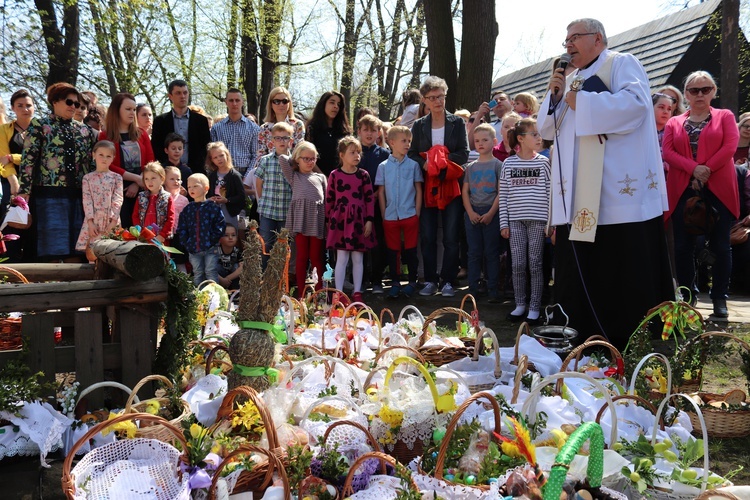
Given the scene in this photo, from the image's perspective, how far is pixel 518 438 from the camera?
2.80 meters

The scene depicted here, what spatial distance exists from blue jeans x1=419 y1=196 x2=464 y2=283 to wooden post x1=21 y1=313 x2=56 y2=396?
527cm

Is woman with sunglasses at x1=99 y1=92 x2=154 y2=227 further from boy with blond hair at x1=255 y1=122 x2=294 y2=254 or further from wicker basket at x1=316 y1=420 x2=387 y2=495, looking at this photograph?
wicker basket at x1=316 y1=420 x2=387 y2=495

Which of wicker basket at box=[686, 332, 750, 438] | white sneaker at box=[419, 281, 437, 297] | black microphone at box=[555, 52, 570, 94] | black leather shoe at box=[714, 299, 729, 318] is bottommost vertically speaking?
wicker basket at box=[686, 332, 750, 438]

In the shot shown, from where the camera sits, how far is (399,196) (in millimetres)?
8375

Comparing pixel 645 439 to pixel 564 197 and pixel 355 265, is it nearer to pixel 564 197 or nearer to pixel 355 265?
pixel 564 197

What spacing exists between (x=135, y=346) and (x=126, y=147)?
14.5ft

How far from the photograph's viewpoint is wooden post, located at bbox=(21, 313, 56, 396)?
3830 mm

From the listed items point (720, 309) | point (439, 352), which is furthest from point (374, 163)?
point (439, 352)

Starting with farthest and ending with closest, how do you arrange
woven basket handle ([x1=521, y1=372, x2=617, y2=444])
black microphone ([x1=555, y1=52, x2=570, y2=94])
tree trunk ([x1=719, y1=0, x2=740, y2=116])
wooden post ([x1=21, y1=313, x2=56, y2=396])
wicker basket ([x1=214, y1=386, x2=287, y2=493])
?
tree trunk ([x1=719, y1=0, x2=740, y2=116]) → black microphone ([x1=555, y1=52, x2=570, y2=94]) → wooden post ([x1=21, y1=313, x2=56, y2=396]) → woven basket handle ([x1=521, y1=372, x2=617, y2=444]) → wicker basket ([x1=214, y1=386, x2=287, y2=493])

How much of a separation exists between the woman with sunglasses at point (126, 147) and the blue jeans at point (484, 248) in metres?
3.87

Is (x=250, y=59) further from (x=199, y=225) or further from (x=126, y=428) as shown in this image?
(x=126, y=428)

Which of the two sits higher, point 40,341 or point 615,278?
point 615,278

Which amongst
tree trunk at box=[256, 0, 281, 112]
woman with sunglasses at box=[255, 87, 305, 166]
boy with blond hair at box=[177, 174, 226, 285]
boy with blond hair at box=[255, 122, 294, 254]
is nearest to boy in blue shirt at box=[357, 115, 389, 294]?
woman with sunglasses at box=[255, 87, 305, 166]

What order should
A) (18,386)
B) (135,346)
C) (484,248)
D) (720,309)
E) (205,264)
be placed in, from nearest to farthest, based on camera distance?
(18,386) < (135,346) < (720,309) < (205,264) < (484,248)
